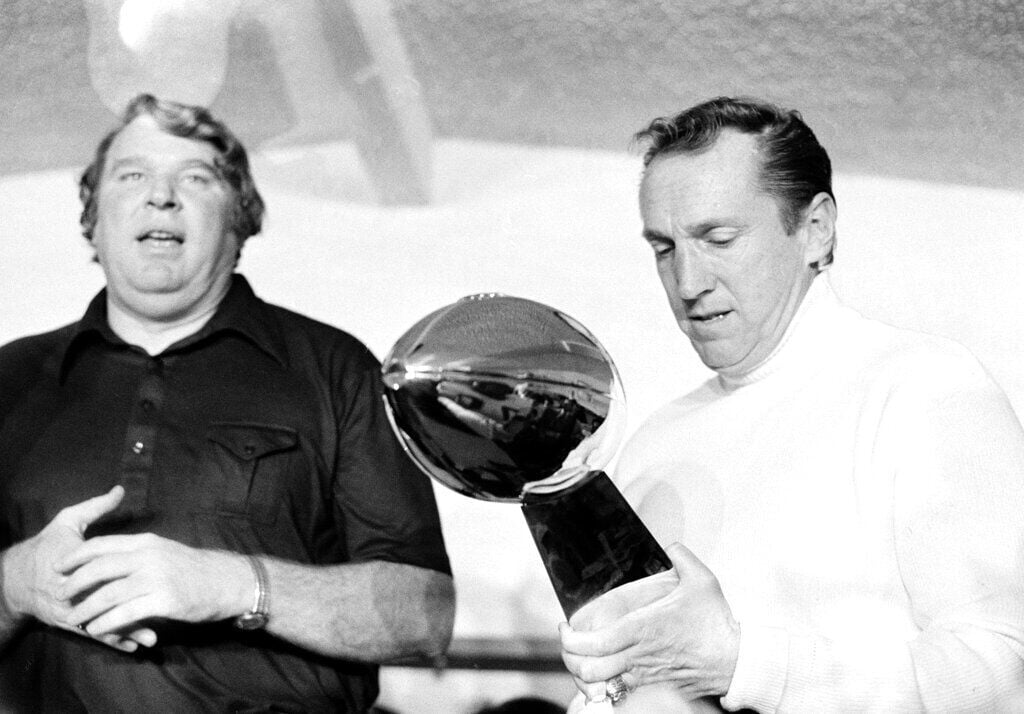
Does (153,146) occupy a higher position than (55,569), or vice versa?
(153,146)

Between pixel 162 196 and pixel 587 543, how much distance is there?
61 centimetres

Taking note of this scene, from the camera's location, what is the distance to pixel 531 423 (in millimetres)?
776

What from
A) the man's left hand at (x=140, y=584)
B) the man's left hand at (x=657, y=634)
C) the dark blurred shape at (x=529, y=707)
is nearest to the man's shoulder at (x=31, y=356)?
the man's left hand at (x=140, y=584)

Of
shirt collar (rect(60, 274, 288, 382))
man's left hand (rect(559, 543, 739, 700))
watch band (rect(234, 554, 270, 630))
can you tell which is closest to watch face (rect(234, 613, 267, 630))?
watch band (rect(234, 554, 270, 630))

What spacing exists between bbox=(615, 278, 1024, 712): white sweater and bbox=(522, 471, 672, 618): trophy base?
0.10 meters

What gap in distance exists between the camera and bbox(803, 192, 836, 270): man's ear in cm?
108

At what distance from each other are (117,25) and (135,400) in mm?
485

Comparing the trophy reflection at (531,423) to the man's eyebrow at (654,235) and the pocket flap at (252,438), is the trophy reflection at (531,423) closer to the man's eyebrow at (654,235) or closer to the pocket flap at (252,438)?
the man's eyebrow at (654,235)

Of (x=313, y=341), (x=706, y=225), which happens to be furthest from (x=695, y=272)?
(x=313, y=341)

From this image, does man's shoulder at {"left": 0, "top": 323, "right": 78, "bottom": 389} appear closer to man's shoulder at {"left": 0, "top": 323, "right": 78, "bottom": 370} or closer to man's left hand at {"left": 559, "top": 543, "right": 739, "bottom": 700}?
man's shoulder at {"left": 0, "top": 323, "right": 78, "bottom": 370}

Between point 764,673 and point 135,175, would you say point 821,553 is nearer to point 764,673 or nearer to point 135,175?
point 764,673

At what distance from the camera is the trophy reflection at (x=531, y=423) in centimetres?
78

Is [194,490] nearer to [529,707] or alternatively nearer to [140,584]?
[140,584]

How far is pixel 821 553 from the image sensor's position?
0.98 m
